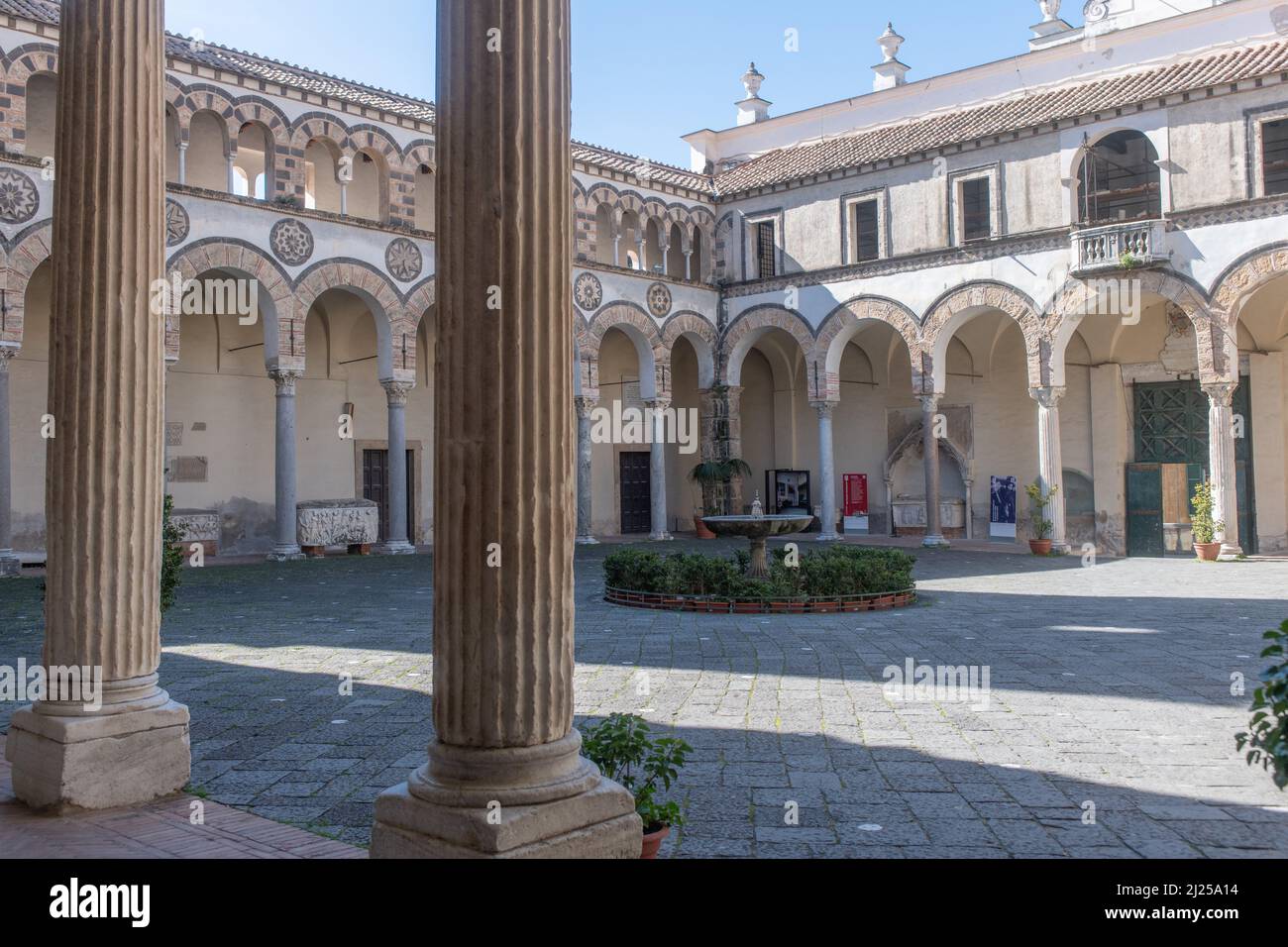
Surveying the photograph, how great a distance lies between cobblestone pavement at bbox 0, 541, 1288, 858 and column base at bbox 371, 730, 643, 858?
32.7 inches

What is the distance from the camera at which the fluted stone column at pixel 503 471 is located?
111 inches

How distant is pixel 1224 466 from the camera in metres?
16.7

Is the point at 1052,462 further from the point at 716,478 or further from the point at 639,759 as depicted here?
the point at 639,759

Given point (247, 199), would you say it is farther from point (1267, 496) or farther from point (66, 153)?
point (1267, 496)

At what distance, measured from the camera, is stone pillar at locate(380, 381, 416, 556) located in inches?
729

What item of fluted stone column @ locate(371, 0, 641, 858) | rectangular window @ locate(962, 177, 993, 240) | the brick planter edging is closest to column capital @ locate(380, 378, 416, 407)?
the brick planter edging

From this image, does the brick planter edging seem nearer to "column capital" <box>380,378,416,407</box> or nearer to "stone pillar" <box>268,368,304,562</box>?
"stone pillar" <box>268,368,304,562</box>

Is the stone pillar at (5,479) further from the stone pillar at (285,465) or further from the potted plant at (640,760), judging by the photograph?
the potted plant at (640,760)

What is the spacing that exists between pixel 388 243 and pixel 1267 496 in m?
16.0

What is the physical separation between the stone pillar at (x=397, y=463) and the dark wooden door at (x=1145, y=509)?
13538mm

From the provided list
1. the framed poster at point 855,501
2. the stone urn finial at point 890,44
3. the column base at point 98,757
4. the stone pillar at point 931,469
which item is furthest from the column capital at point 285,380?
the stone urn finial at point 890,44

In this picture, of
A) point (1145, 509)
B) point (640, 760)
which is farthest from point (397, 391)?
point (640, 760)
